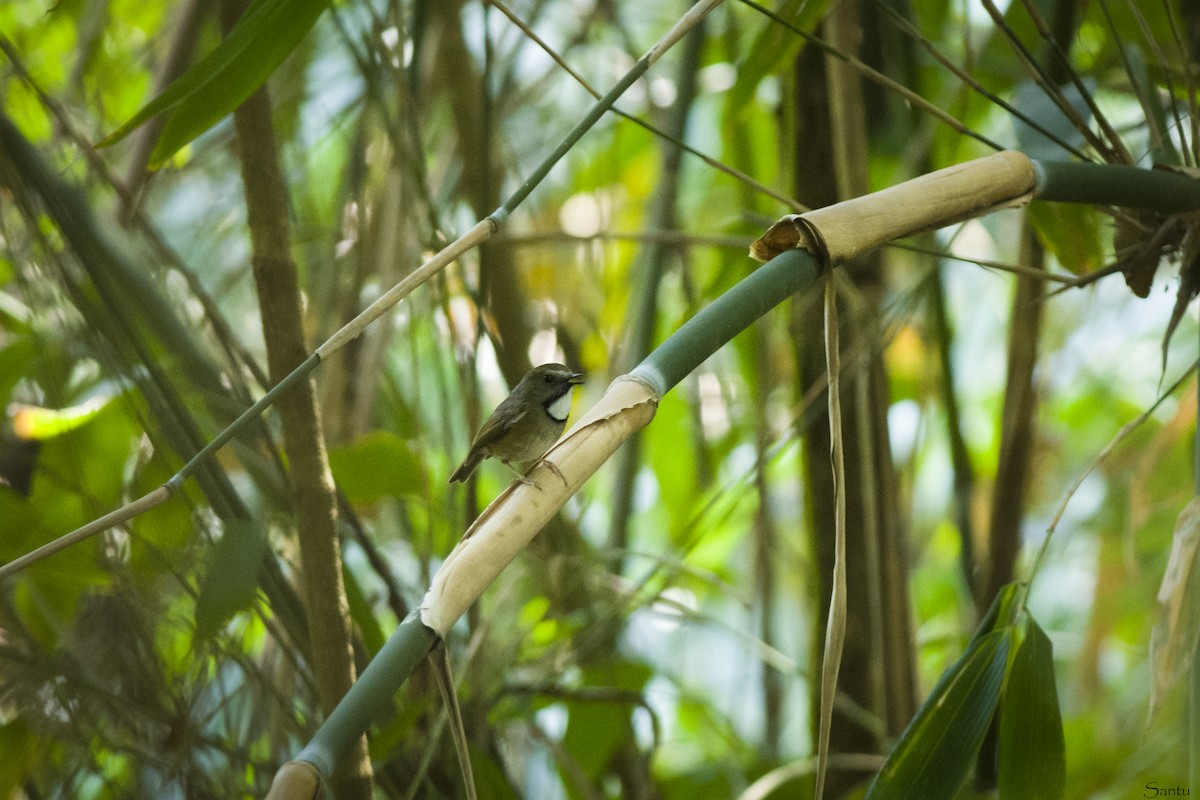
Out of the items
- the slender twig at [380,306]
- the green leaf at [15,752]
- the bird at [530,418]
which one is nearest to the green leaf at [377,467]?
the bird at [530,418]

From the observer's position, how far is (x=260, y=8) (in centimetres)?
96

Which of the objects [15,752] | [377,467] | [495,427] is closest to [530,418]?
[495,427]

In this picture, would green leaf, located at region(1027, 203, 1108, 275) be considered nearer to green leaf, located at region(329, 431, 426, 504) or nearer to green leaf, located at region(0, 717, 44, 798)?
green leaf, located at region(329, 431, 426, 504)

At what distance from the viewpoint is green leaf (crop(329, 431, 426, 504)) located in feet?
5.18

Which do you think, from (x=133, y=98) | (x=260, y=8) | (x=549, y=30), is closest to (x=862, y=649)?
(x=260, y=8)

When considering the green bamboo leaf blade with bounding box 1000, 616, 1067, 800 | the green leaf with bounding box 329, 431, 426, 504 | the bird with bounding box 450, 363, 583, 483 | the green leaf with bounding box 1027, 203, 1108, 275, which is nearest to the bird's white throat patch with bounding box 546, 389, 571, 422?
the bird with bounding box 450, 363, 583, 483

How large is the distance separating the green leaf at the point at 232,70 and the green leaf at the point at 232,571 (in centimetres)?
41

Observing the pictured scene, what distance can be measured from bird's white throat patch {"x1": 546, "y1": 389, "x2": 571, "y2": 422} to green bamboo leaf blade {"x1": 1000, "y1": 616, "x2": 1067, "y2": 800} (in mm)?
1074

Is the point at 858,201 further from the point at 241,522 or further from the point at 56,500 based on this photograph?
the point at 56,500

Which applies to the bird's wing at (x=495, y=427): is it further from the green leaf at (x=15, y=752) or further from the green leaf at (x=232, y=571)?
the green leaf at (x=15, y=752)

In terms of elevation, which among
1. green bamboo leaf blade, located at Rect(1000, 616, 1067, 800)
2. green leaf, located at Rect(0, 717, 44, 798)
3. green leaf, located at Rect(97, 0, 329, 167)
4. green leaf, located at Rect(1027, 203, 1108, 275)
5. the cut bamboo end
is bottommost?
green bamboo leaf blade, located at Rect(1000, 616, 1067, 800)

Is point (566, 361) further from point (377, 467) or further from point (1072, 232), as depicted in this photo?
point (1072, 232)

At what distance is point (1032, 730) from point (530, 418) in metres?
1.07

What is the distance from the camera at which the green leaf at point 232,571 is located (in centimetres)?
116
